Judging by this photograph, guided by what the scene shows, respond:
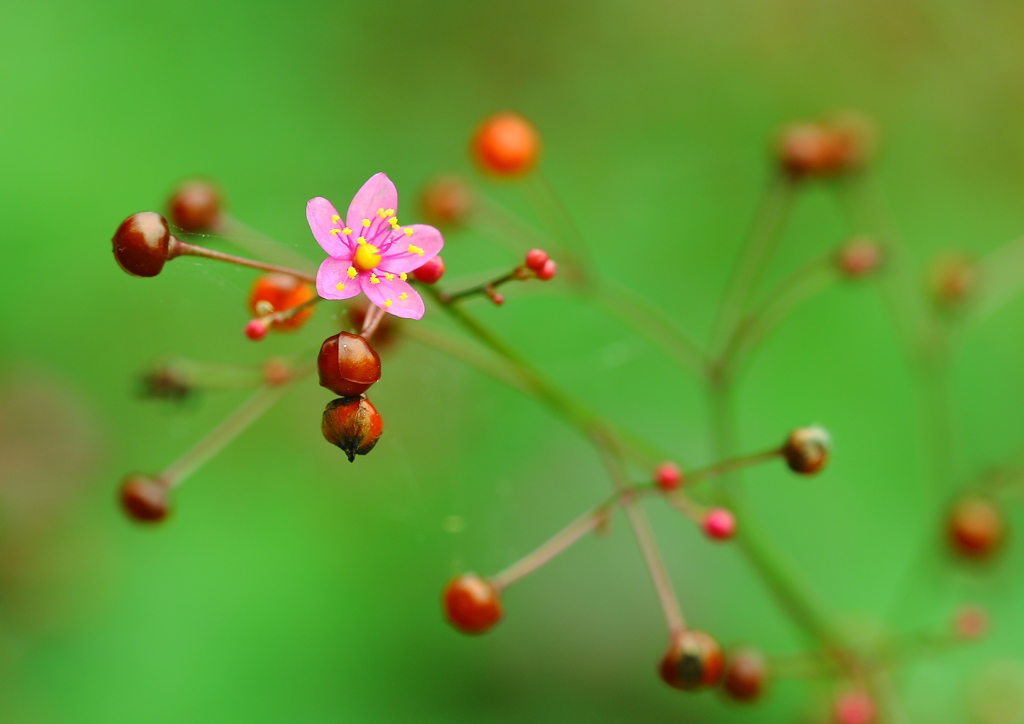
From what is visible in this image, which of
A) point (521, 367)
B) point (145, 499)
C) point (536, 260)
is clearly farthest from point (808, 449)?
point (145, 499)

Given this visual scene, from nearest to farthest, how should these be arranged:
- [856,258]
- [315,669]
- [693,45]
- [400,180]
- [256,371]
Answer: [256,371] < [856,258] < [315,669] < [400,180] < [693,45]

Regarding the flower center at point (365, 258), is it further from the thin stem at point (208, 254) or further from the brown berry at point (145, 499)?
the brown berry at point (145, 499)

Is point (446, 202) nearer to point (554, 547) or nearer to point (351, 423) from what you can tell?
point (554, 547)

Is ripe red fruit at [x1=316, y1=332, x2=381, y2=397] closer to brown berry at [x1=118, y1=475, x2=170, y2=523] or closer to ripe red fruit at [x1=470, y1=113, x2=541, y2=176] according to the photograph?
brown berry at [x1=118, y1=475, x2=170, y2=523]

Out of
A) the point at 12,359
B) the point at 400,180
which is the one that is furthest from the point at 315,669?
the point at 400,180

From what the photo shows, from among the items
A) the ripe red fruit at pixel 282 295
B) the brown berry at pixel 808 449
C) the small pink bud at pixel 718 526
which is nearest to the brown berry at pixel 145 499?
the ripe red fruit at pixel 282 295

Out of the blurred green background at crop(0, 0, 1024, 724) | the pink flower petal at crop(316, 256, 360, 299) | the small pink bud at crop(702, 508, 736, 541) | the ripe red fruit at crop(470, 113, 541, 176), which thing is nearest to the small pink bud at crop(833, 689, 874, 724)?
the blurred green background at crop(0, 0, 1024, 724)

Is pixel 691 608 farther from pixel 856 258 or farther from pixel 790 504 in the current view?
pixel 856 258
